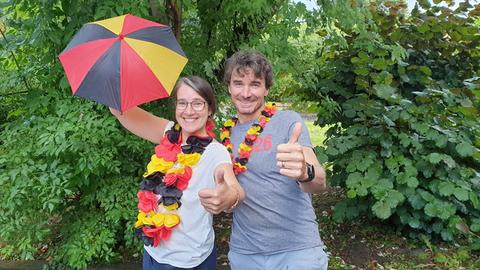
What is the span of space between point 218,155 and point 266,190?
256mm

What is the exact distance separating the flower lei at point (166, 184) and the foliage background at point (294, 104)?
107cm

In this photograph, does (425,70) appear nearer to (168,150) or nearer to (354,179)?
(354,179)

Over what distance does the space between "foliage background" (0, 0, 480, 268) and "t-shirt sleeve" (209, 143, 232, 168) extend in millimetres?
1253

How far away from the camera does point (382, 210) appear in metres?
4.09

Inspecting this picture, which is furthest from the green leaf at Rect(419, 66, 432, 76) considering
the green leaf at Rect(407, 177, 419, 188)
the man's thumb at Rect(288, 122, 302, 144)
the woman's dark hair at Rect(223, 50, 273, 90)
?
Answer: the man's thumb at Rect(288, 122, 302, 144)

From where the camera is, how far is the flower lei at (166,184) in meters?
2.09

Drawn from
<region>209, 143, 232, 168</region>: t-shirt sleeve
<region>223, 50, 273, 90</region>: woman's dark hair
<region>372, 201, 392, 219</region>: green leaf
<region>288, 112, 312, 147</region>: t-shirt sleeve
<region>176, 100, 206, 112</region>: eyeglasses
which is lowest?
<region>372, 201, 392, 219</region>: green leaf

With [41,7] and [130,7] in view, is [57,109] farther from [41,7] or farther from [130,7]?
[130,7]

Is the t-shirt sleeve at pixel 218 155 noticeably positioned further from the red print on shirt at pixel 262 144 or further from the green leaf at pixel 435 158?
the green leaf at pixel 435 158

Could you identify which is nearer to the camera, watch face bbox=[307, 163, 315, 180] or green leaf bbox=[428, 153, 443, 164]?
watch face bbox=[307, 163, 315, 180]

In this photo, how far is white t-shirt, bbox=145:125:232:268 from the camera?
210 cm

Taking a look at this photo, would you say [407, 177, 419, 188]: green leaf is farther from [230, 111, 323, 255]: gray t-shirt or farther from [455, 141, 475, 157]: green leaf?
[230, 111, 323, 255]: gray t-shirt

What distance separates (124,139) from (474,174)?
303cm

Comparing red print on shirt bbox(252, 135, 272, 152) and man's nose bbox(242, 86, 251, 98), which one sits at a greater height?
man's nose bbox(242, 86, 251, 98)
